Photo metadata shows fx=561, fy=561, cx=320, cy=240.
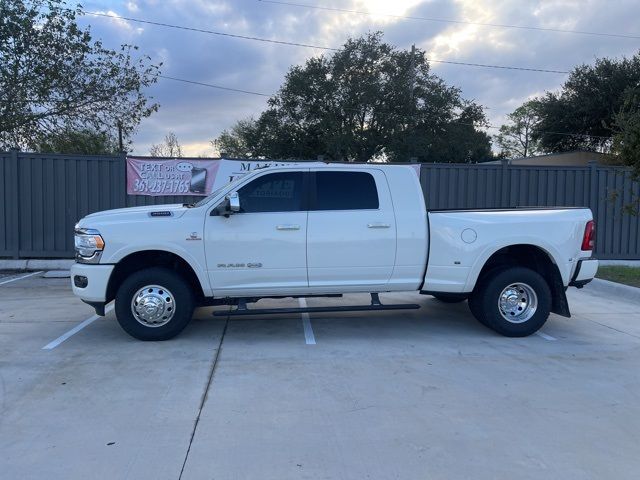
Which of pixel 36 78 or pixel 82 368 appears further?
pixel 36 78

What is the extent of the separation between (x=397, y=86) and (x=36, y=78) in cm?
2795

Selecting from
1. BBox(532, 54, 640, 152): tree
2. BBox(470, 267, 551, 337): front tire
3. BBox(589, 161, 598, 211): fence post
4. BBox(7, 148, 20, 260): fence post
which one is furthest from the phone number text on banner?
BBox(532, 54, 640, 152): tree

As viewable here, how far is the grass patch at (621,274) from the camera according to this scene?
1057 centimetres

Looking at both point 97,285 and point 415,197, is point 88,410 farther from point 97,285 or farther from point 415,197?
point 415,197

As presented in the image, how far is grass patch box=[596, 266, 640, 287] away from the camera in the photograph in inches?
416

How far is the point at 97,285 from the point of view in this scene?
6410 mm

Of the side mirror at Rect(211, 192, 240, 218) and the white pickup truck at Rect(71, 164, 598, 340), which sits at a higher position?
the side mirror at Rect(211, 192, 240, 218)

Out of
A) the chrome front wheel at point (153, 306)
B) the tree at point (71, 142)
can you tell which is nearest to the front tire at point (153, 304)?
the chrome front wheel at point (153, 306)

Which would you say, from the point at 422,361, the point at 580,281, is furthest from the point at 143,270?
the point at 580,281

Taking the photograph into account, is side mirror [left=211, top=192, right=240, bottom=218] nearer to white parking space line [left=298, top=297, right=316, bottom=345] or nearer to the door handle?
the door handle

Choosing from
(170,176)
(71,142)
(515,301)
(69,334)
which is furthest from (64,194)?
(515,301)

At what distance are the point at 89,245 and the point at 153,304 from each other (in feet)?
3.24

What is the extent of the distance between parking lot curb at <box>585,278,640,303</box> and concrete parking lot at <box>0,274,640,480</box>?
2127 mm

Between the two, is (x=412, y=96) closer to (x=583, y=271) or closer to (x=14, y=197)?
(x=14, y=197)
